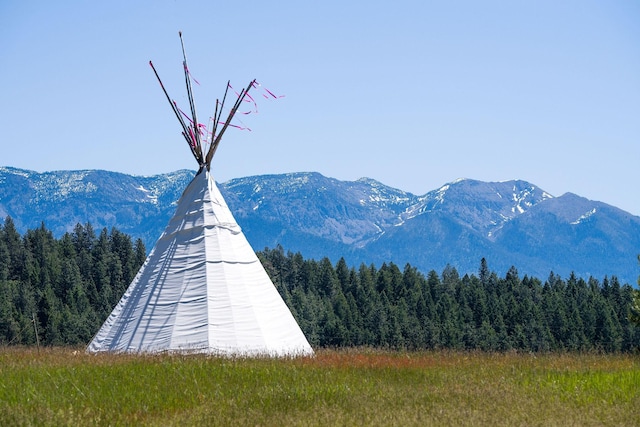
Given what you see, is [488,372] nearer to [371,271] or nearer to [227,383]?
[227,383]

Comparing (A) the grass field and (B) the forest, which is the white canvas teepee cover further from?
(B) the forest

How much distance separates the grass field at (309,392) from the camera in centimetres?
1178

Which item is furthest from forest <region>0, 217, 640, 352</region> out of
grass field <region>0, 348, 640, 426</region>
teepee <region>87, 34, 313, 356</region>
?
grass field <region>0, 348, 640, 426</region>

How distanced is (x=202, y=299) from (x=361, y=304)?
9143 centimetres

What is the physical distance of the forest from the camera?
89125mm

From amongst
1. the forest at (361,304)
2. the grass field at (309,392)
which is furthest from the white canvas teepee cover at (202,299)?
the forest at (361,304)

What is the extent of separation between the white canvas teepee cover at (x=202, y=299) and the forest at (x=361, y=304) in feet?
192

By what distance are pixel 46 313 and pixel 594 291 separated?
8066 centimetres

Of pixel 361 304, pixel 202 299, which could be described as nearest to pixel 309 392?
pixel 202 299

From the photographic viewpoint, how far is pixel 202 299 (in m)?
21.3

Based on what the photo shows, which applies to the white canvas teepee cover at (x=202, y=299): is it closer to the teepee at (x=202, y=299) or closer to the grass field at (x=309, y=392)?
the teepee at (x=202, y=299)

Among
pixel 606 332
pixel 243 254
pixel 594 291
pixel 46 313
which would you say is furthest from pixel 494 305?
pixel 243 254

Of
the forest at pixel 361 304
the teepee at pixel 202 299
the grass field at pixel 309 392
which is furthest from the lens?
the forest at pixel 361 304

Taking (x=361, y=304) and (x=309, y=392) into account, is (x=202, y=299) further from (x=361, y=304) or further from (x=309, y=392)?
(x=361, y=304)
